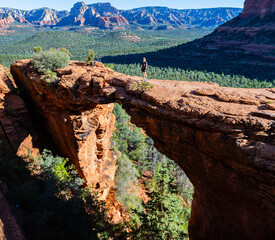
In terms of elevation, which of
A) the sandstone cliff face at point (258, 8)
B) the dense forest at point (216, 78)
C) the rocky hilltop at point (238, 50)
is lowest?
the dense forest at point (216, 78)

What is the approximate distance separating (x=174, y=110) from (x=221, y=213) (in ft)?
14.6

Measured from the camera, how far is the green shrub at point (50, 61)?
13.7 m

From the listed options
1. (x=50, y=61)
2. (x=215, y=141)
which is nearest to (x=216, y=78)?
(x=50, y=61)

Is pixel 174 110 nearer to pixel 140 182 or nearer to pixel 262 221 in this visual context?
pixel 262 221

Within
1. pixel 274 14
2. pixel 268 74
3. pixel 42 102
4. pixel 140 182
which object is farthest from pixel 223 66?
pixel 42 102

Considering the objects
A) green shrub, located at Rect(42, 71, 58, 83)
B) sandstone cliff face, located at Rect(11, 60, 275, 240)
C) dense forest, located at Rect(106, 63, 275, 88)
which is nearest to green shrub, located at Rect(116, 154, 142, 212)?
sandstone cliff face, located at Rect(11, 60, 275, 240)

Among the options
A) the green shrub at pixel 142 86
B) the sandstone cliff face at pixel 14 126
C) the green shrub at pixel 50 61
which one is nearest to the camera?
the green shrub at pixel 142 86

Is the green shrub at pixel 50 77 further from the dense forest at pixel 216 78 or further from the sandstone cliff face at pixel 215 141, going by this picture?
the dense forest at pixel 216 78

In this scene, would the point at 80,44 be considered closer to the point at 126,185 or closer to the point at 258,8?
the point at 258,8

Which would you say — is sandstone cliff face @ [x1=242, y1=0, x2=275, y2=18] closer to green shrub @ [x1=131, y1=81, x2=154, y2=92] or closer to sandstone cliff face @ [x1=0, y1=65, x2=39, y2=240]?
green shrub @ [x1=131, y1=81, x2=154, y2=92]

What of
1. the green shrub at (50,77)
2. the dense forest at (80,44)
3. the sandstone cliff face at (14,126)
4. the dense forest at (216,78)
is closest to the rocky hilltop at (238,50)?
the dense forest at (216,78)

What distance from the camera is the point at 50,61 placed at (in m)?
13.8

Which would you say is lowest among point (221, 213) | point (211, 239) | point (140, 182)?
point (140, 182)

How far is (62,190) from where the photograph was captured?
1173 cm
